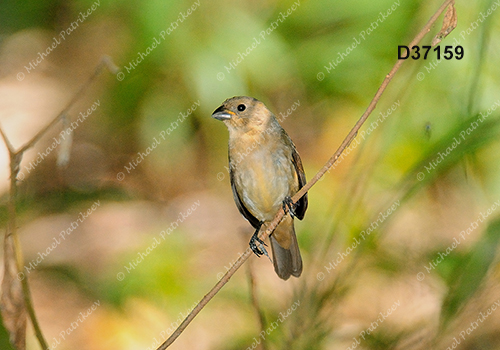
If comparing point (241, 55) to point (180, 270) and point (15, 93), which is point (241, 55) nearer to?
point (180, 270)

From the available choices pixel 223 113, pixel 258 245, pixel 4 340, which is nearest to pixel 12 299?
pixel 4 340

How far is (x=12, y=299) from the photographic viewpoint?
1.69m

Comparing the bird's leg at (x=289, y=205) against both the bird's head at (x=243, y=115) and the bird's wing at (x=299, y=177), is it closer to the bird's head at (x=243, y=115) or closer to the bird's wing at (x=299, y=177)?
the bird's wing at (x=299, y=177)

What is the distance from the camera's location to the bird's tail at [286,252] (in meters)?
3.13

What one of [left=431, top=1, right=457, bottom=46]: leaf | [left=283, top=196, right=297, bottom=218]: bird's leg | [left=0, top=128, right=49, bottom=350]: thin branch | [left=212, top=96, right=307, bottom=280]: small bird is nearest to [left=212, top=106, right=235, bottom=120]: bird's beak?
[left=212, top=96, right=307, bottom=280]: small bird

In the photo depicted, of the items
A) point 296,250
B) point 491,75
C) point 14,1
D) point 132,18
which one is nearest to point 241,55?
point 132,18

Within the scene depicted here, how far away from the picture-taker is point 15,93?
5227mm

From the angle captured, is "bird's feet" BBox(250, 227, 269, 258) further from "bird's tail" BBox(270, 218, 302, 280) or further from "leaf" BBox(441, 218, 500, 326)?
"leaf" BBox(441, 218, 500, 326)

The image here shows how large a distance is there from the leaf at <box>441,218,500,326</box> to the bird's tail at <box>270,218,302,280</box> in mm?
1032

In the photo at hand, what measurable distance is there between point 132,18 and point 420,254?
105 inches

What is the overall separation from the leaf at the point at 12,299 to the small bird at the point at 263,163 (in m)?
1.54

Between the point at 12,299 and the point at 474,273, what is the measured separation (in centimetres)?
194

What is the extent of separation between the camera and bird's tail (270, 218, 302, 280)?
10.3ft

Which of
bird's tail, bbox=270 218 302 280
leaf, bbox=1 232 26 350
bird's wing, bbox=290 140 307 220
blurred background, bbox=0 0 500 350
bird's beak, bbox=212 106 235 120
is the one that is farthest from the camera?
bird's wing, bbox=290 140 307 220
